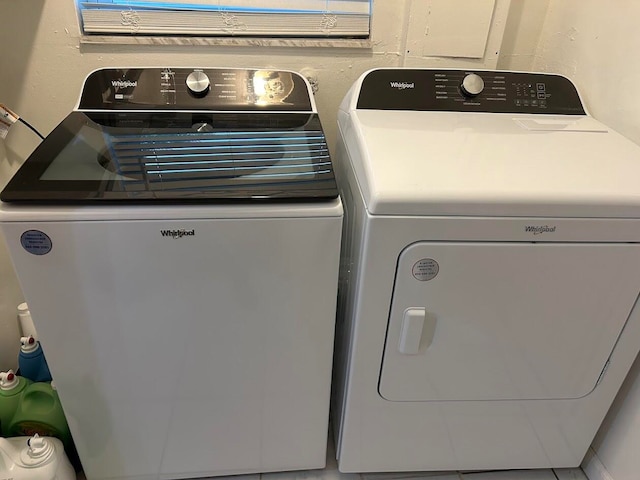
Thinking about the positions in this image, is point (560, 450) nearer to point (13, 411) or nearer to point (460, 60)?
point (460, 60)

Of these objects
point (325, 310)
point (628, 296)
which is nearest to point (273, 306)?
point (325, 310)

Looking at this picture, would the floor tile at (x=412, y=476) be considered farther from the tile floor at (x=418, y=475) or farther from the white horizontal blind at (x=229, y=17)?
the white horizontal blind at (x=229, y=17)

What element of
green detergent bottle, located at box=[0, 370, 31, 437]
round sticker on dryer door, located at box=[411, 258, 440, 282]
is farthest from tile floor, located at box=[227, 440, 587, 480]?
round sticker on dryer door, located at box=[411, 258, 440, 282]

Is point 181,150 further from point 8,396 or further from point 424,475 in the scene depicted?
point 424,475

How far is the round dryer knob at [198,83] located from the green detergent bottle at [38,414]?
3.00ft

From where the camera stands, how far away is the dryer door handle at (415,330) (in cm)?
112

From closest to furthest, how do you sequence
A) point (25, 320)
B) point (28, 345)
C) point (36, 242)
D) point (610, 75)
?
point (36, 242), point (610, 75), point (28, 345), point (25, 320)

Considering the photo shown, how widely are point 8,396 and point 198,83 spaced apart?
1.01m

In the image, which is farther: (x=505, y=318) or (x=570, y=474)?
(x=570, y=474)

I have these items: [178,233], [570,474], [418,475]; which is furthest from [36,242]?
[570,474]

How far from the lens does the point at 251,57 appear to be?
1.59 m

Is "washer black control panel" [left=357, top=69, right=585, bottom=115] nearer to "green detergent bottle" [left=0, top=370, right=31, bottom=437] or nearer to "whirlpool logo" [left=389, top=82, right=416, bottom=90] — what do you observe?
"whirlpool logo" [left=389, top=82, right=416, bottom=90]

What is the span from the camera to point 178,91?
4.65 feet

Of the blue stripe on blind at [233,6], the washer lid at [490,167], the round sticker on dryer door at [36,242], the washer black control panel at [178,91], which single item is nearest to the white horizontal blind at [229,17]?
the blue stripe on blind at [233,6]
